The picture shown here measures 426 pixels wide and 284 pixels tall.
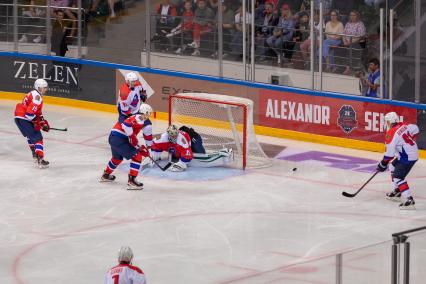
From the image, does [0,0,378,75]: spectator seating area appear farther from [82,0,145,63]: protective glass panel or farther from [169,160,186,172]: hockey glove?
[169,160,186,172]: hockey glove

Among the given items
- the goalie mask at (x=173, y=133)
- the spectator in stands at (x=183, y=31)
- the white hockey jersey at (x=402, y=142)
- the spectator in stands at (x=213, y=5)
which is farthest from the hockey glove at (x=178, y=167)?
the spectator in stands at (x=183, y=31)

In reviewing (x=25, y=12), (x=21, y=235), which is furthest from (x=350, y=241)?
(x=25, y=12)

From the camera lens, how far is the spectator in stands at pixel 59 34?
715 inches

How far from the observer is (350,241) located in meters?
11.5

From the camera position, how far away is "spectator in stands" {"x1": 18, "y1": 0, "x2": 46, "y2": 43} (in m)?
18.4

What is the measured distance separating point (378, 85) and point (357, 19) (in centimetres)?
85

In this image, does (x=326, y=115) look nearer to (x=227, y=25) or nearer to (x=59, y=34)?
(x=227, y=25)

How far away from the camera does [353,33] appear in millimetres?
15570

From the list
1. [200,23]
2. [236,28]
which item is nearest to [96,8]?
[200,23]

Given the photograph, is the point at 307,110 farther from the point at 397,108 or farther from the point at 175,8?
the point at 175,8

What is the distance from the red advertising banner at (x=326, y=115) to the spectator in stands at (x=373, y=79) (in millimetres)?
141

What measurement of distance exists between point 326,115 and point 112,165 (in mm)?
3328

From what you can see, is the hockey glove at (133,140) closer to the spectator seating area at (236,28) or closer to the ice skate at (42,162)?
the ice skate at (42,162)

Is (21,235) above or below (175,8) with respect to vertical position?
below
